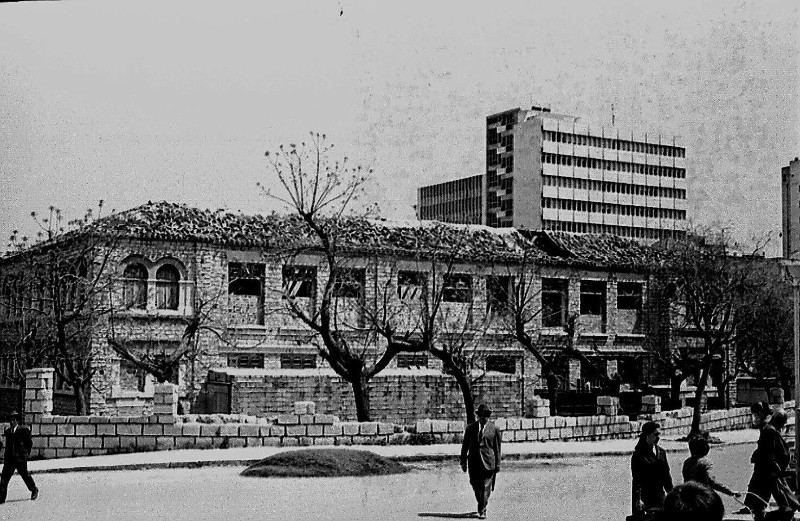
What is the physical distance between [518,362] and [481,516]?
1685 centimetres

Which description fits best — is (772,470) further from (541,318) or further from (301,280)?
(541,318)

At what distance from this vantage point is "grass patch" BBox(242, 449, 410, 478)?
14461 mm

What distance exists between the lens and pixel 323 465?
1474cm

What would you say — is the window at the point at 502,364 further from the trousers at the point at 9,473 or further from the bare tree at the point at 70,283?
the trousers at the point at 9,473

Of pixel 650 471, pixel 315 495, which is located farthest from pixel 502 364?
pixel 650 471

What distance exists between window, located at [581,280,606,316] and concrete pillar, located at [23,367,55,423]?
50.6 feet

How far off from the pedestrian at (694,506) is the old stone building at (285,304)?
742 inches

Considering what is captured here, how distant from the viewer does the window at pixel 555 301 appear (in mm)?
28109

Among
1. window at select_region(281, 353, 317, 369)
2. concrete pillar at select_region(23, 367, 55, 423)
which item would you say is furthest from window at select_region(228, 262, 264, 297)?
concrete pillar at select_region(23, 367, 55, 423)

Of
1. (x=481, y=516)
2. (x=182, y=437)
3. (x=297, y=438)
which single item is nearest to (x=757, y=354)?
(x=297, y=438)

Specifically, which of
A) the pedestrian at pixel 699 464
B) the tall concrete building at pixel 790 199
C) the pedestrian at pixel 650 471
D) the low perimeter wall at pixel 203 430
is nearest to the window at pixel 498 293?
the tall concrete building at pixel 790 199

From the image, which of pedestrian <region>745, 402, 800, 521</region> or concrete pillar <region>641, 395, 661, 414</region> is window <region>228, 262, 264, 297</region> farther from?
pedestrian <region>745, 402, 800, 521</region>

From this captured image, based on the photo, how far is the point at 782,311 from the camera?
1062 inches

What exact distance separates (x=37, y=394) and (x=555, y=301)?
15104mm
